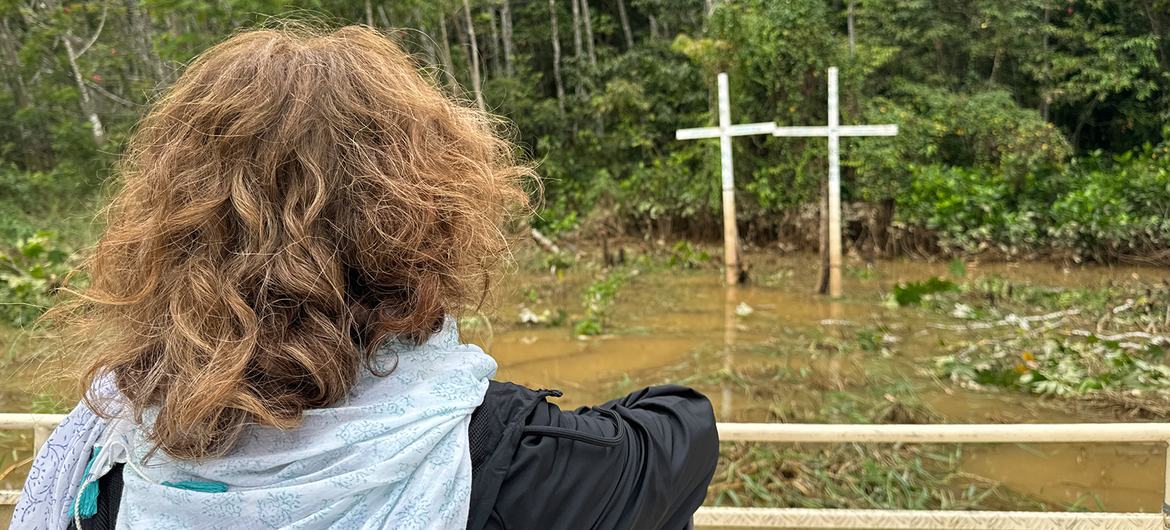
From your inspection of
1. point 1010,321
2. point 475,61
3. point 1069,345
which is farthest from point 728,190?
point 1069,345

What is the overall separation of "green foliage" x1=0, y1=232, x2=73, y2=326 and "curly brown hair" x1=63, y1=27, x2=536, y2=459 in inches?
205

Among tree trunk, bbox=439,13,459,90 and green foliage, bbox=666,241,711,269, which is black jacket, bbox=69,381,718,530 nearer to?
tree trunk, bbox=439,13,459,90

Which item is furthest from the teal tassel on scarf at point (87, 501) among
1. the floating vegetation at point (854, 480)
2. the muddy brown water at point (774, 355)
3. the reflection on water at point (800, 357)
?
the reflection on water at point (800, 357)

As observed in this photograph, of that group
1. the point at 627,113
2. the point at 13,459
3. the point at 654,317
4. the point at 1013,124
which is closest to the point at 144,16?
the point at 627,113

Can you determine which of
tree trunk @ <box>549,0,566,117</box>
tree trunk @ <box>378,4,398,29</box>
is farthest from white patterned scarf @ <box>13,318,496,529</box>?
tree trunk @ <box>549,0,566,117</box>

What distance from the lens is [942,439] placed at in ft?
5.70

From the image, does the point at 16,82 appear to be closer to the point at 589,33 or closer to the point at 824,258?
the point at 589,33

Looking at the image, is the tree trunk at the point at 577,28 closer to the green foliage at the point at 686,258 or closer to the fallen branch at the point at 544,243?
the fallen branch at the point at 544,243

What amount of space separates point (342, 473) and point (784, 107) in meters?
9.04

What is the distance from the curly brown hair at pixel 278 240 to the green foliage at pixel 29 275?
17.1ft

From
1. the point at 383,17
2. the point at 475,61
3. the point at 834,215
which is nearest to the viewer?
the point at 475,61

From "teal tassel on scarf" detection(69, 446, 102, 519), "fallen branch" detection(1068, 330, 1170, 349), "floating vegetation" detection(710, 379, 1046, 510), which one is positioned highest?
"teal tassel on scarf" detection(69, 446, 102, 519)

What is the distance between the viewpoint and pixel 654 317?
6.79 metres

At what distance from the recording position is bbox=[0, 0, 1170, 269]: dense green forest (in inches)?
351
